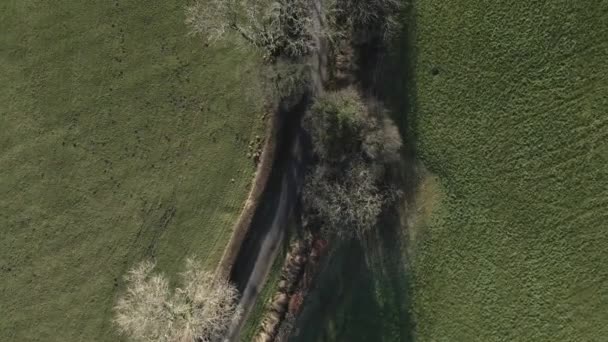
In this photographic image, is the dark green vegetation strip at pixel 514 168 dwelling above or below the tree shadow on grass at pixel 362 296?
above

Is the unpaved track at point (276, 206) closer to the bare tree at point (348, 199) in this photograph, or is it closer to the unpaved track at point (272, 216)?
the unpaved track at point (272, 216)

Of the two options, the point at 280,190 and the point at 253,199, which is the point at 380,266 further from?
the point at 253,199

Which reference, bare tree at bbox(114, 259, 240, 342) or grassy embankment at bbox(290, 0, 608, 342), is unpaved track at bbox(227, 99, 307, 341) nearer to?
bare tree at bbox(114, 259, 240, 342)

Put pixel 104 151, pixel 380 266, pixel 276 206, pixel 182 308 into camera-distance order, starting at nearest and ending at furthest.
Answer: pixel 380 266
pixel 182 308
pixel 276 206
pixel 104 151

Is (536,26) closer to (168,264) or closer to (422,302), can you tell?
(422,302)

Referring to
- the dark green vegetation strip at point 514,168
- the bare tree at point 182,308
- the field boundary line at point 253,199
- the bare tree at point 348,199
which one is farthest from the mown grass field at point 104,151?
the dark green vegetation strip at point 514,168

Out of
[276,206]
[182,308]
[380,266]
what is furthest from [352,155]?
[182,308]
